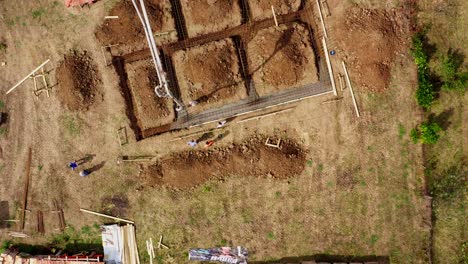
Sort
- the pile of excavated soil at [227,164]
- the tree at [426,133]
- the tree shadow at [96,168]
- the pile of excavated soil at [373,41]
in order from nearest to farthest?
the tree at [426,133] < the pile of excavated soil at [373,41] < the pile of excavated soil at [227,164] < the tree shadow at [96,168]

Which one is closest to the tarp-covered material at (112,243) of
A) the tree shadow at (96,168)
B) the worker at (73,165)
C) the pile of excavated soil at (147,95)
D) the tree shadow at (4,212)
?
the tree shadow at (96,168)

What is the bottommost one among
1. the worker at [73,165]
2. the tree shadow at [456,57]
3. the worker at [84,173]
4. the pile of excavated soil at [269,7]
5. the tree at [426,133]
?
the tree at [426,133]

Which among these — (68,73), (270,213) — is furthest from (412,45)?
(68,73)

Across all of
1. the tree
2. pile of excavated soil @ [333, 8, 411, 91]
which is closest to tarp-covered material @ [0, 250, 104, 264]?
pile of excavated soil @ [333, 8, 411, 91]

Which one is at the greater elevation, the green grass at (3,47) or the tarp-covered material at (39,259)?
the green grass at (3,47)

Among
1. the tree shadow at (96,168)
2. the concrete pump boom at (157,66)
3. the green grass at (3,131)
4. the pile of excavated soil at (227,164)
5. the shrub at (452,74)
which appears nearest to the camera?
the concrete pump boom at (157,66)

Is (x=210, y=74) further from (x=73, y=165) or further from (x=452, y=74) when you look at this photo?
(x=452, y=74)

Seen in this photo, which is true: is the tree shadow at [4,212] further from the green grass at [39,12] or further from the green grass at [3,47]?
the green grass at [39,12]
